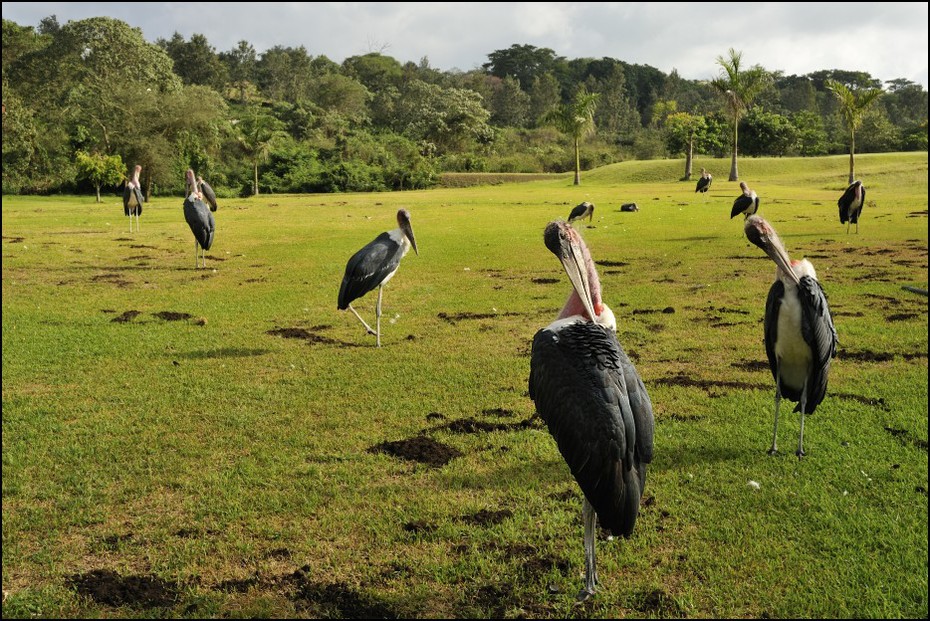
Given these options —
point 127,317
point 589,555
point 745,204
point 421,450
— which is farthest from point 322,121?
point 589,555

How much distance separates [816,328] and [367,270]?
5538mm

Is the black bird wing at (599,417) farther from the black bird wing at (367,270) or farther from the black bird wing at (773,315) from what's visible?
the black bird wing at (367,270)

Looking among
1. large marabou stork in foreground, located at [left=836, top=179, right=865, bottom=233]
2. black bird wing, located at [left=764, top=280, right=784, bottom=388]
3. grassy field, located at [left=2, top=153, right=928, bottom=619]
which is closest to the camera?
grassy field, located at [left=2, top=153, right=928, bottom=619]

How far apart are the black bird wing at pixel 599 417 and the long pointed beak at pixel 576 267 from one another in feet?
0.79

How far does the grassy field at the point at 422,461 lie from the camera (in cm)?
407

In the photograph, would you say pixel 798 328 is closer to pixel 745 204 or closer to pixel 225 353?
pixel 225 353

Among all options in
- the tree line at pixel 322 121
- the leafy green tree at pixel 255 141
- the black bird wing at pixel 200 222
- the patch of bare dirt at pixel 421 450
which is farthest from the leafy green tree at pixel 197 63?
the patch of bare dirt at pixel 421 450

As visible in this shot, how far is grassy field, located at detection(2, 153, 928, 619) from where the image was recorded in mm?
4074

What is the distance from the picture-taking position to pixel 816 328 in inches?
213

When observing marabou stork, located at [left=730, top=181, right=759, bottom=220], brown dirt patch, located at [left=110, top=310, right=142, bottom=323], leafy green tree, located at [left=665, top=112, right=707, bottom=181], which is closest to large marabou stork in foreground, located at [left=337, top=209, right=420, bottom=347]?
brown dirt patch, located at [left=110, top=310, right=142, bottom=323]

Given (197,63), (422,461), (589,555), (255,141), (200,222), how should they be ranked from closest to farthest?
(589,555), (422,461), (200,222), (255,141), (197,63)

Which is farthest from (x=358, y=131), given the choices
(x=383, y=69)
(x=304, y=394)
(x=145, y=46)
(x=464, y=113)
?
(x=304, y=394)

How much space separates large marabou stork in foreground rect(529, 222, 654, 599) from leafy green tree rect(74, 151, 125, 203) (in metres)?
39.7

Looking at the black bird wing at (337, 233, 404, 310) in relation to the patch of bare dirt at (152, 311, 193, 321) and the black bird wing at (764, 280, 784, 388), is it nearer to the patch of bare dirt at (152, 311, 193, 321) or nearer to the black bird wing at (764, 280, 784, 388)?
the patch of bare dirt at (152, 311, 193, 321)
